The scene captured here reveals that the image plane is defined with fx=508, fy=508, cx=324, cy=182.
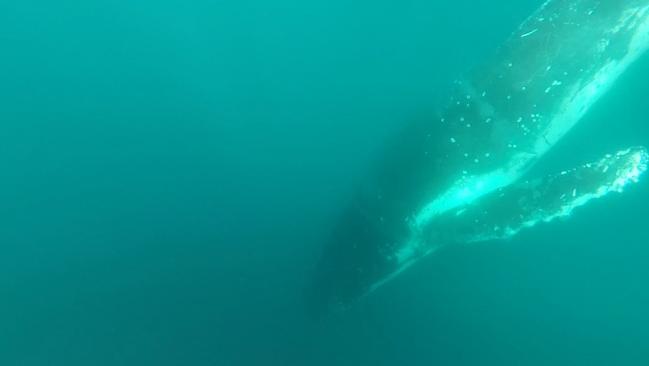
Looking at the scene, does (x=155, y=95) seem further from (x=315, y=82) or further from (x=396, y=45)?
(x=396, y=45)

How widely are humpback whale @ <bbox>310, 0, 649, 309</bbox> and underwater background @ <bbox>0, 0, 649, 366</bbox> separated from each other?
2.06 ft

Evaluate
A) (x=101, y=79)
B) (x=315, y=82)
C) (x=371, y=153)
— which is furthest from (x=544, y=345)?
(x=101, y=79)

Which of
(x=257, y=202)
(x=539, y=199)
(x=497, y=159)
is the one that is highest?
(x=257, y=202)

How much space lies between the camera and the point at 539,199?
8.54 meters

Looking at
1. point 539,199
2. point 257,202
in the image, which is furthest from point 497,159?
point 257,202

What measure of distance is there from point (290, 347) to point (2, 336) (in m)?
6.87

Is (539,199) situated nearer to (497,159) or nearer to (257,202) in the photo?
(497,159)

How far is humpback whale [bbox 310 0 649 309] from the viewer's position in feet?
27.9

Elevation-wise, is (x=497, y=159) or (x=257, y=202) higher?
(x=257, y=202)

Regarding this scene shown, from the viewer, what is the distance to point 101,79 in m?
15.0

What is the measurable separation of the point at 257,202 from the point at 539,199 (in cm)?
631

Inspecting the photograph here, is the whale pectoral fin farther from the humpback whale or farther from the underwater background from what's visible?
the underwater background

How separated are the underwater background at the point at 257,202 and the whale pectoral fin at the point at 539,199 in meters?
0.90

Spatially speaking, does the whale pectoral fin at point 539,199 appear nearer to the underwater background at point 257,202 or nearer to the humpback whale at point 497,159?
the humpback whale at point 497,159
